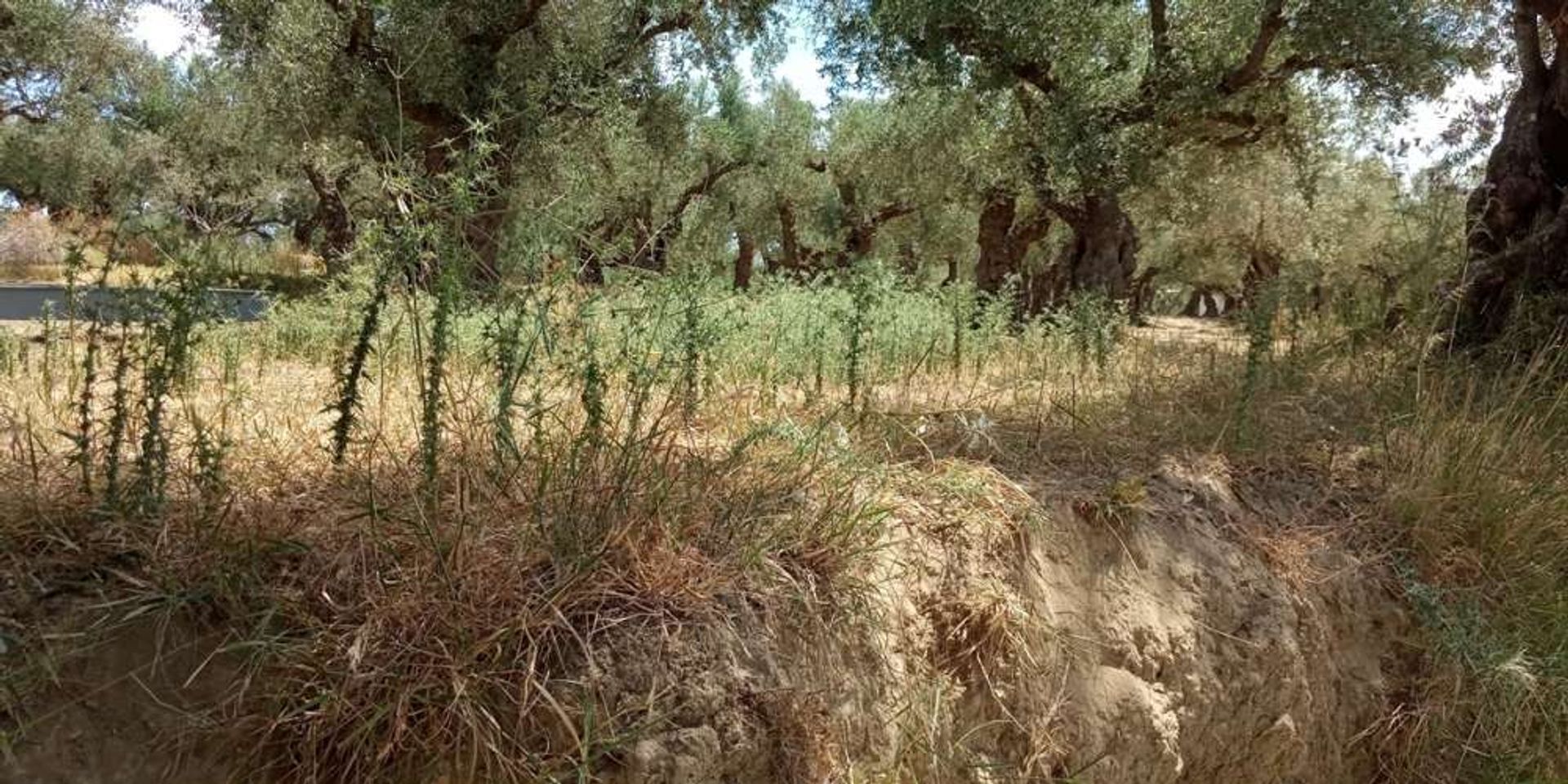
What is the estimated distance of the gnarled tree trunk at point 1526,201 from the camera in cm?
500

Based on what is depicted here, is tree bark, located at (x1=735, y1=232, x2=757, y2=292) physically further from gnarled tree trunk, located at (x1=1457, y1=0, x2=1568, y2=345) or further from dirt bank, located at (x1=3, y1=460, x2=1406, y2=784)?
dirt bank, located at (x1=3, y1=460, x2=1406, y2=784)

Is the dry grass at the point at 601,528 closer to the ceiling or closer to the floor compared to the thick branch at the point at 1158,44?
closer to the floor

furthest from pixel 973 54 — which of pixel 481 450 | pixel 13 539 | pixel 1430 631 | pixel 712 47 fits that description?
pixel 13 539

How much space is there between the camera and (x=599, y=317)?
3047 mm

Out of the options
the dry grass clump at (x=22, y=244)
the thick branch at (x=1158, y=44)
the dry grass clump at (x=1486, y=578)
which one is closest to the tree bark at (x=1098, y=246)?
the thick branch at (x=1158, y=44)

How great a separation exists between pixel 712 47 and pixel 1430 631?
1067cm

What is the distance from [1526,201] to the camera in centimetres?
544

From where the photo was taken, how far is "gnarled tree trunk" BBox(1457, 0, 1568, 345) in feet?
16.4

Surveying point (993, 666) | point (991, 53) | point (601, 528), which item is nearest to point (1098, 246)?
point (991, 53)

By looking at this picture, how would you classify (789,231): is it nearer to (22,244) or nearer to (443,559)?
(22,244)

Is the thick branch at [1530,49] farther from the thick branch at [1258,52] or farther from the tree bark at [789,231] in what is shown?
the tree bark at [789,231]

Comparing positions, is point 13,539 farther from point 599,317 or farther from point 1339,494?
point 1339,494

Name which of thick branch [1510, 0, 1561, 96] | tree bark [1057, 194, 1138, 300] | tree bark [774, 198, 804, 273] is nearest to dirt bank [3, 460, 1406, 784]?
thick branch [1510, 0, 1561, 96]

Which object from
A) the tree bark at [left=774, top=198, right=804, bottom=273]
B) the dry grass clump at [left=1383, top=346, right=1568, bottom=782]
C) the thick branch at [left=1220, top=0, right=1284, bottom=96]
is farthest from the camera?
the tree bark at [left=774, top=198, right=804, bottom=273]
